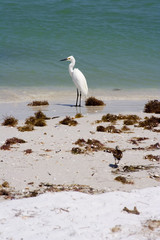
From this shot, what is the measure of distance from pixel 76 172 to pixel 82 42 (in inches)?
649

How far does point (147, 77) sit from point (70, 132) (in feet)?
33.7

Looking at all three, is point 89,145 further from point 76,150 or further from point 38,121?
point 38,121

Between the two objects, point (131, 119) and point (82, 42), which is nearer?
point (131, 119)

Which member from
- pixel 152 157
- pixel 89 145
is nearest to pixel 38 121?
pixel 89 145

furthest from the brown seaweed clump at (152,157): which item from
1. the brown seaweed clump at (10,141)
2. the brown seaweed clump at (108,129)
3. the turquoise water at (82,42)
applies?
the turquoise water at (82,42)

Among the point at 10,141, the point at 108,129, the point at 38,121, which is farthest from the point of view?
the point at 38,121

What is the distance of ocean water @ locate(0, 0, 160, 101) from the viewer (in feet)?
56.2

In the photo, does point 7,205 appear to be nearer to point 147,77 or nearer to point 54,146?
point 54,146

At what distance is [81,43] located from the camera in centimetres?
2166

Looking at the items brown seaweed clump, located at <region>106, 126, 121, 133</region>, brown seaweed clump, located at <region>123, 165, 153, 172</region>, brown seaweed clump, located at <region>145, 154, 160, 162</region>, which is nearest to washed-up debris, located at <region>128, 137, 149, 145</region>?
brown seaweed clump, located at <region>106, 126, 121, 133</region>

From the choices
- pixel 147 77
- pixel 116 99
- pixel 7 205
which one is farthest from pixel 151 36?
pixel 7 205

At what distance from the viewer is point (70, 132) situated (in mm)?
8438

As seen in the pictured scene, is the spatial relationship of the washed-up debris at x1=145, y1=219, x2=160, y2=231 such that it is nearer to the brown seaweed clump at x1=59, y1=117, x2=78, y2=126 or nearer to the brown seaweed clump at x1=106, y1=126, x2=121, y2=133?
the brown seaweed clump at x1=106, y1=126, x2=121, y2=133

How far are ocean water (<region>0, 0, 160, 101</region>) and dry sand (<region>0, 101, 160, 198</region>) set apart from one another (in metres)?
7.61
